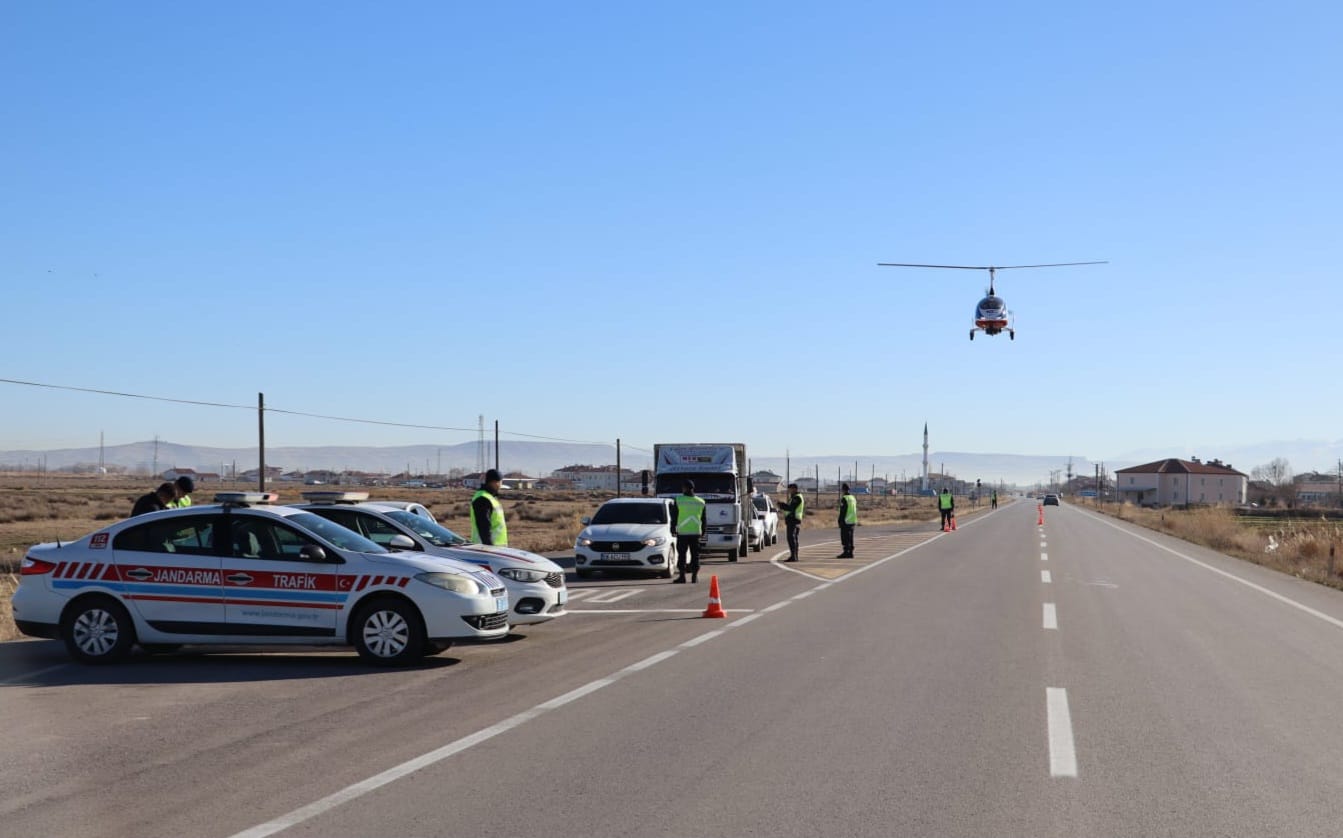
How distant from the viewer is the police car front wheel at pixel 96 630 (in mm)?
12219

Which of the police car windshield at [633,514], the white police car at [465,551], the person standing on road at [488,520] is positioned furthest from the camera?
the police car windshield at [633,514]

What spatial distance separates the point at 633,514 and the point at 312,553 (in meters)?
13.8

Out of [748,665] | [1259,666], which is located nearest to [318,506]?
[748,665]

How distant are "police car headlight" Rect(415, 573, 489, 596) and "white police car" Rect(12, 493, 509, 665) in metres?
0.01

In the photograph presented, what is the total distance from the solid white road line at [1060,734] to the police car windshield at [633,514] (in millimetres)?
15351

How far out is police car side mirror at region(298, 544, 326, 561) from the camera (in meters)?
12.2

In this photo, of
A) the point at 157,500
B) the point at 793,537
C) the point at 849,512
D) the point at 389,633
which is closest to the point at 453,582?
the point at 389,633

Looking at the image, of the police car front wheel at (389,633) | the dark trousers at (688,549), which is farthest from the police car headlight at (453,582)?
the dark trousers at (688,549)

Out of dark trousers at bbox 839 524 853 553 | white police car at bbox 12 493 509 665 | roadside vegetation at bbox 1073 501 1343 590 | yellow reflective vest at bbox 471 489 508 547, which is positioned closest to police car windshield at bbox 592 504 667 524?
dark trousers at bbox 839 524 853 553

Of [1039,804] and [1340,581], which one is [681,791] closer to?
[1039,804]

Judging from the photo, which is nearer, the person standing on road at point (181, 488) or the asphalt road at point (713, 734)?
the asphalt road at point (713, 734)

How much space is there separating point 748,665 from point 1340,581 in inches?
733

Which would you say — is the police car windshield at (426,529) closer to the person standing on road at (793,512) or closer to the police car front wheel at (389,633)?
the police car front wheel at (389,633)

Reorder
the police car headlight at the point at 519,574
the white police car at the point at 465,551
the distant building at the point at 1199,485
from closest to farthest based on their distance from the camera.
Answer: the white police car at the point at 465,551
the police car headlight at the point at 519,574
the distant building at the point at 1199,485
